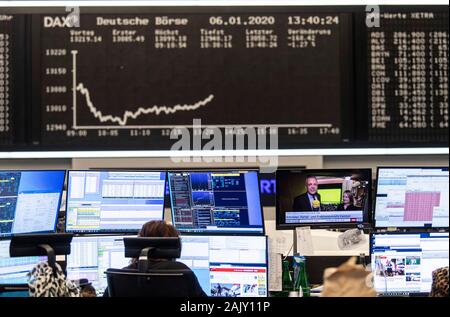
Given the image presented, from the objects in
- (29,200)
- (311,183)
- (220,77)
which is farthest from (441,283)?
(220,77)

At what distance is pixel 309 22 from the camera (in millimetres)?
3943

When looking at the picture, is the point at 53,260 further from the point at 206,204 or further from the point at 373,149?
the point at 373,149

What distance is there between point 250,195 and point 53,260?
3.78ft

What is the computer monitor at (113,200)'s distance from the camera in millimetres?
2709

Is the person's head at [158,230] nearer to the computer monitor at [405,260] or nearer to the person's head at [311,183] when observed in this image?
the person's head at [311,183]

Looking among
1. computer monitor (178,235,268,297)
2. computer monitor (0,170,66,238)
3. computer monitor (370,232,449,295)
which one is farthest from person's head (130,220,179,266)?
Answer: computer monitor (370,232,449,295)

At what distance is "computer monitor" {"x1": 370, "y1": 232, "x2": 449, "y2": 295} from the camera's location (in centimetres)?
271

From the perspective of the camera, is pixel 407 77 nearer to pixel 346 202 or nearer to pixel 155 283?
pixel 346 202

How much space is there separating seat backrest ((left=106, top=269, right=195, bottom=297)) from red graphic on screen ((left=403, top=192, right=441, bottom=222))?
3.82 feet

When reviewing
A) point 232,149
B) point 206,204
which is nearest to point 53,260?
point 206,204

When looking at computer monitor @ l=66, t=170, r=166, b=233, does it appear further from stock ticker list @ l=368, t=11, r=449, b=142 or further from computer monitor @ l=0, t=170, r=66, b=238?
stock ticker list @ l=368, t=11, r=449, b=142

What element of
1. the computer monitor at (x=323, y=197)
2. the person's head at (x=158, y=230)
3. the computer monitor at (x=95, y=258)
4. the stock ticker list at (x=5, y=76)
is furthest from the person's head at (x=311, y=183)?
the stock ticker list at (x=5, y=76)

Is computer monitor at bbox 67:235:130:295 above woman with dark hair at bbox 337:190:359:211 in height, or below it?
below

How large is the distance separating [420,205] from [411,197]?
0.05m
